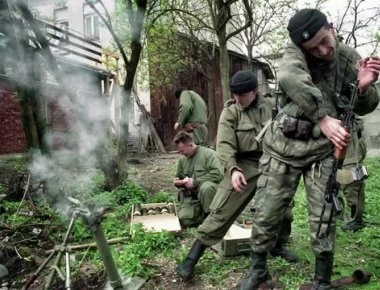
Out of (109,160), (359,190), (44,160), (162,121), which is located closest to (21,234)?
(44,160)

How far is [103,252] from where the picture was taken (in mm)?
2750

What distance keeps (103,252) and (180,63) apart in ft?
40.9

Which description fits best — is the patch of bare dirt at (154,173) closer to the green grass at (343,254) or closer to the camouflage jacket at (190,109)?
the camouflage jacket at (190,109)

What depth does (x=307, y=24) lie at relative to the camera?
2.45 meters

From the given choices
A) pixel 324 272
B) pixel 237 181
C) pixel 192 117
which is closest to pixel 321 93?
pixel 237 181

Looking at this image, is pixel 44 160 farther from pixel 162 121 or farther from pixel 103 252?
pixel 162 121

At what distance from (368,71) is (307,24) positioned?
0.48m

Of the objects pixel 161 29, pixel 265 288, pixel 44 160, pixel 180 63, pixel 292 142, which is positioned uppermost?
pixel 161 29

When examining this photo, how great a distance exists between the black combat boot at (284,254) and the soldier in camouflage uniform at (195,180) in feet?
3.70

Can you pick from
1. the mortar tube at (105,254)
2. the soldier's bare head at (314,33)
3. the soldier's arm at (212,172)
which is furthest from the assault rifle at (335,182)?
the soldier's arm at (212,172)

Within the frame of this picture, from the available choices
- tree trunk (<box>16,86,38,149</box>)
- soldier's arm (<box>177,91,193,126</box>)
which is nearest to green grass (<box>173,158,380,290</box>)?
tree trunk (<box>16,86,38,149</box>)

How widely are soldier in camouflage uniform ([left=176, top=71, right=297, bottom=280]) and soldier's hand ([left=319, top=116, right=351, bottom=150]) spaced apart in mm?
847

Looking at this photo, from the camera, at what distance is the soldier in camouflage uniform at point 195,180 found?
4574mm

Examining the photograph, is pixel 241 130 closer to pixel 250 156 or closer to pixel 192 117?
pixel 250 156
